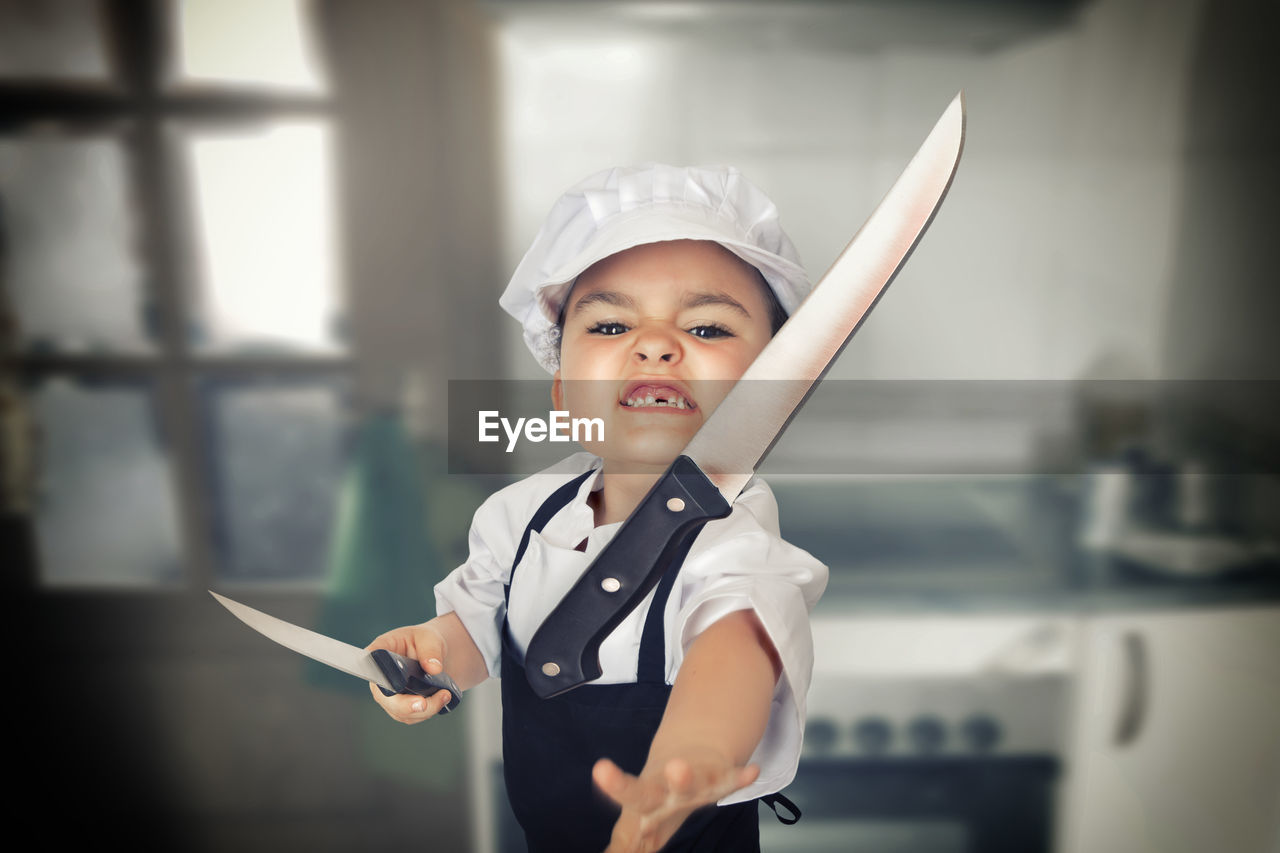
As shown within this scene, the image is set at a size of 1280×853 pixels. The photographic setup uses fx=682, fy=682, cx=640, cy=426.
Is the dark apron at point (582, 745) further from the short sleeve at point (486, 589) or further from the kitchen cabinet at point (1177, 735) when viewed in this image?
the kitchen cabinet at point (1177, 735)

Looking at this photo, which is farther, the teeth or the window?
the window

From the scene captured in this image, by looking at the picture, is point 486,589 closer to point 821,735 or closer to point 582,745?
point 582,745

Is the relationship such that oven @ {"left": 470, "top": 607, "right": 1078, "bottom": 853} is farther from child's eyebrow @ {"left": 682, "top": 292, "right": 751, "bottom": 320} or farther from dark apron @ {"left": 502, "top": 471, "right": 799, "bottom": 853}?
child's eyebrow @ {"left": 682, "top": 292, "right": 751, "bottom": 320}

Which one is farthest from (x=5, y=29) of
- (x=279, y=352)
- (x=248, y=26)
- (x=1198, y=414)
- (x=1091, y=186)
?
(x=1198, y=414)

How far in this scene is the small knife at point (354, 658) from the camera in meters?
0.27

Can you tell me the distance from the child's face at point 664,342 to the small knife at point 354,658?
131mm

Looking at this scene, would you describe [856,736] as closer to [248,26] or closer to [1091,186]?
[1091,186]

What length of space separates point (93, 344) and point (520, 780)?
409mm

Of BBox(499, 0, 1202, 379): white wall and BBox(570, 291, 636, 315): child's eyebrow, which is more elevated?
BBox(499, 0, 1202, 379): white wall

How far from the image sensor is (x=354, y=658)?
0.91 feet

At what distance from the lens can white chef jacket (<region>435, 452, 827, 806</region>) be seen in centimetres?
26

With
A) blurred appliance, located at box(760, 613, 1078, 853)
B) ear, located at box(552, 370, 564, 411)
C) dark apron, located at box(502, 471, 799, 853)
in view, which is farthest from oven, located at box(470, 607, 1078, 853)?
ear, located at box(552, 370, 564, 411)

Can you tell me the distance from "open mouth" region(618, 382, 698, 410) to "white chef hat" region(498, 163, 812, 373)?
0.06m

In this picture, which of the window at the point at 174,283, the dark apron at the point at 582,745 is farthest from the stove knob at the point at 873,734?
the window at the point at 174,283
